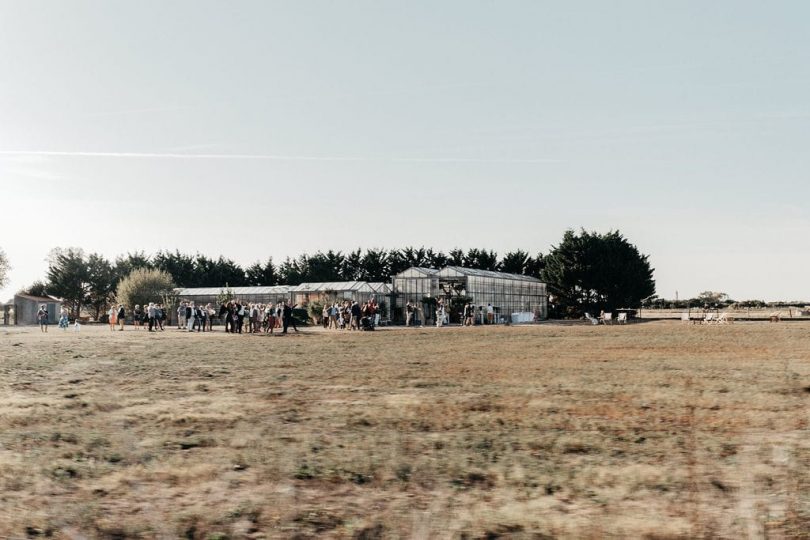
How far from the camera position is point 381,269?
354ft

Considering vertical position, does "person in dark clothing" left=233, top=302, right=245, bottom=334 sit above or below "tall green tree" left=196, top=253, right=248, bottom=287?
below

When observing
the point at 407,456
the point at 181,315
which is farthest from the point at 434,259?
the point at 407,456

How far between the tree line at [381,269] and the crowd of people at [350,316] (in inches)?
1441

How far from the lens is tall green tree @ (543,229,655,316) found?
79.9m

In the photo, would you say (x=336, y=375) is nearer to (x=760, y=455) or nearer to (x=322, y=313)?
(x=760, y=455)

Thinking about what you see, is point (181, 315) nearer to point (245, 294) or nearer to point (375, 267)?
point (245, 294)

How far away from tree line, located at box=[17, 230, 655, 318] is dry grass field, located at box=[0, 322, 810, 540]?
2607 inches

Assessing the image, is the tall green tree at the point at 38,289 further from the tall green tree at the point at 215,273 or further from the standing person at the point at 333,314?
the standing person at the point at 333,314

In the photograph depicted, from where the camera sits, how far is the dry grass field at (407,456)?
5.68 meters

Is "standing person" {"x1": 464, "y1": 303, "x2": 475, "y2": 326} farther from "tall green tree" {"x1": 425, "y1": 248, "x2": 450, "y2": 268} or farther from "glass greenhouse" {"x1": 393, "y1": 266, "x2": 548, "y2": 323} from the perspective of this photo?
"tall green tree" {"x1": 425, "y1": 248, "x2": 450, "y2": 268}

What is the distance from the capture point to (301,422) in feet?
32.8

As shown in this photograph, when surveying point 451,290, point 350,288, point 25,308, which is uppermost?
point 350,288

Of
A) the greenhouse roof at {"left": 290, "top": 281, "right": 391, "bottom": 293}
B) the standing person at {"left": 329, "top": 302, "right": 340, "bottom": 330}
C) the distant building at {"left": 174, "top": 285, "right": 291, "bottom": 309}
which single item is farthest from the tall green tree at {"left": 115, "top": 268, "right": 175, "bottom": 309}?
the standing person at {"left": 329, "top": 302, "right": 340, "bottom": 330}

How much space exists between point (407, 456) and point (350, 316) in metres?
42.6
